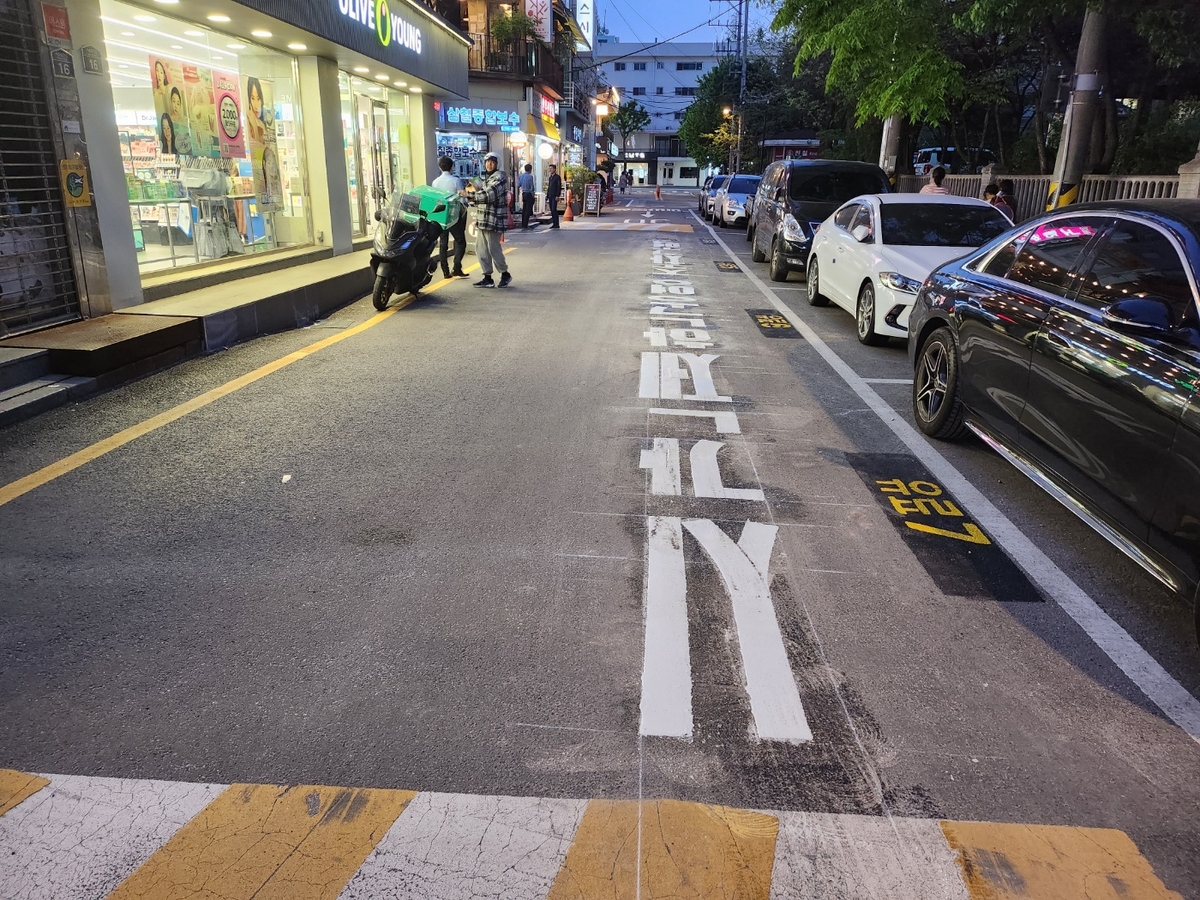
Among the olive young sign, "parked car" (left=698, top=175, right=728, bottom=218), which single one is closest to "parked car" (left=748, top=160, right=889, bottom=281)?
the olive young sign

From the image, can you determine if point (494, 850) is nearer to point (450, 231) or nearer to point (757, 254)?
point (450, 231)

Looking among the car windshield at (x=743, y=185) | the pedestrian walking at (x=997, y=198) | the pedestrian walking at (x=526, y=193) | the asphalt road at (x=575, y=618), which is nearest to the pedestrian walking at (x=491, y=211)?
the asphalt road at (x=575, y=618)

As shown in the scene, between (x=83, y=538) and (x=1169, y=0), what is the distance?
14.0 metres

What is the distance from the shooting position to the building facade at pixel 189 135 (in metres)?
7.93

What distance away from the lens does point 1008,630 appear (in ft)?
11.9

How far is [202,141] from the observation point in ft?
39.5

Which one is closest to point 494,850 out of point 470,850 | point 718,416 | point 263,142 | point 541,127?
point 470,850

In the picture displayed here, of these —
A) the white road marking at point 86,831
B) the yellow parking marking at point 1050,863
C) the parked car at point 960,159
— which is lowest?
the yellow parking marking at point 1050,863

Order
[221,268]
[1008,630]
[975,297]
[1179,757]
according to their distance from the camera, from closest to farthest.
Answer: [1179,757] < [1008,630] < [975,297] < [221,268]

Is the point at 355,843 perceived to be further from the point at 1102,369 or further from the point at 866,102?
the point at 866,102

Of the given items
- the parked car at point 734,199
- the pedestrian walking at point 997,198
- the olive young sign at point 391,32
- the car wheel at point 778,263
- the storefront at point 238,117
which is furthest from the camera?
the parked car at point 734,199

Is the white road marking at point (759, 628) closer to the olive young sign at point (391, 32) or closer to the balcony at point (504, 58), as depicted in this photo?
the olive young sign at point (391, 32)

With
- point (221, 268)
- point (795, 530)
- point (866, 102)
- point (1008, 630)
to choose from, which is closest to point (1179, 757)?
point (1008, 630)

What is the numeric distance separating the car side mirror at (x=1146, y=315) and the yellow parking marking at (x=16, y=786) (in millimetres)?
4131
